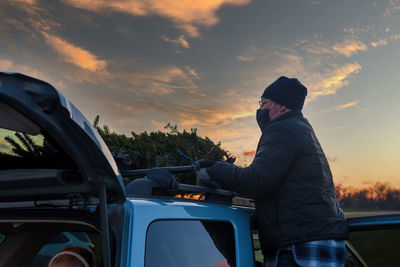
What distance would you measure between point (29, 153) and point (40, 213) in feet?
2.45

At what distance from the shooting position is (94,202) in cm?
204

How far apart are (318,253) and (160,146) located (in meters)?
6.32

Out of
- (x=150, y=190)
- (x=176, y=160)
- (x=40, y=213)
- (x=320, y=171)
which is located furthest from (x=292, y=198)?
(x=176, y=160)

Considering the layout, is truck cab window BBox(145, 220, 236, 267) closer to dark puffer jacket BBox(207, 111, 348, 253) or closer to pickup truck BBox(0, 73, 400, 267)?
pickup truck BBox(0, 73, 400, 267)

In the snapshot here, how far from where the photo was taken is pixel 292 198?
8.41ft

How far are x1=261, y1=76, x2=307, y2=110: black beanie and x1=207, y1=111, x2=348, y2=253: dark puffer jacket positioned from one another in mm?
309

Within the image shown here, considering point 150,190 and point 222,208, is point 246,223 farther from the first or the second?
point 150,190

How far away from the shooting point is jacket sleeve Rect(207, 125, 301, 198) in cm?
258

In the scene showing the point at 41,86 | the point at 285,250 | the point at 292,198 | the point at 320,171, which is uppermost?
the point at 41,86

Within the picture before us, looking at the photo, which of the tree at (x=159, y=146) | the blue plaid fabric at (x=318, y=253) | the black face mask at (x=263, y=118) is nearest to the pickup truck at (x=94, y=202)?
the blue plaid fabric at (x=318, y=253)

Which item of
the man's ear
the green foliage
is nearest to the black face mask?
the man's ear

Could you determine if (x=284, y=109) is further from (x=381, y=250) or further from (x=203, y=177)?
(x=381, y=250)

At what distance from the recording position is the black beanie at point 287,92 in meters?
3.01

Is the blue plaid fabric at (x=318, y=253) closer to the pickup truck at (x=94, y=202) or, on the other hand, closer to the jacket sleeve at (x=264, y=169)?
the pickup truck at (x=94, y=202)
